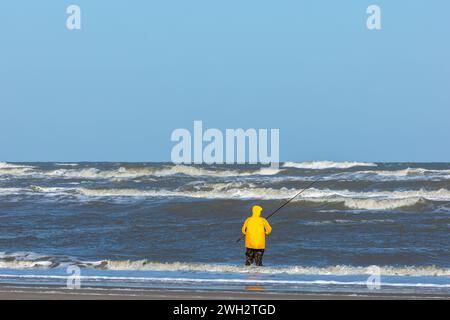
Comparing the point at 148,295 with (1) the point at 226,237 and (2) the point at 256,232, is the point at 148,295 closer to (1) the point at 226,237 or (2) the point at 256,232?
(2) the point at 256,232

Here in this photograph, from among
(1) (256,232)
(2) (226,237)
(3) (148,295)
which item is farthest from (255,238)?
(2) (226,237)

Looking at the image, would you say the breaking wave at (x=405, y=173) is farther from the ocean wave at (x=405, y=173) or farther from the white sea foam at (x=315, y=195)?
the white sea foam at (x=315, y=195)

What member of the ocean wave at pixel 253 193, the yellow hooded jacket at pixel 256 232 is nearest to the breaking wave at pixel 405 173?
the ocean wave at pixel 253 193

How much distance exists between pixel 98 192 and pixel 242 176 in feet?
38.6

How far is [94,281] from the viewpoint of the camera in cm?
1173

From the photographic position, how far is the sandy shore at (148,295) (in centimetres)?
962

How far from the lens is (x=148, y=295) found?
9930 millimetres

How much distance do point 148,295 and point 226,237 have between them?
A: 28.5 ft

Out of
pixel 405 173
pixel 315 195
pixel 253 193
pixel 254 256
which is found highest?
pixel 254 256

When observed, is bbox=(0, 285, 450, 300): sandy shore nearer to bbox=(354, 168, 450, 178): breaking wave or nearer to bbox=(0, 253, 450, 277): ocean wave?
bbox=(0, 253, 450, 277): ocean wave

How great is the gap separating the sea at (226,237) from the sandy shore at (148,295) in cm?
44

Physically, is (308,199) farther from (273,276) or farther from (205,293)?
(205,293)
